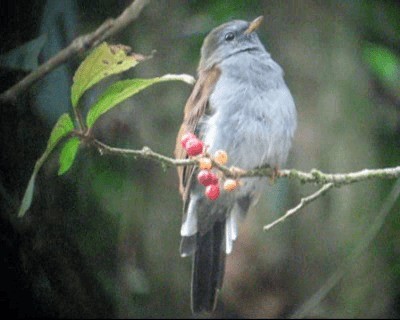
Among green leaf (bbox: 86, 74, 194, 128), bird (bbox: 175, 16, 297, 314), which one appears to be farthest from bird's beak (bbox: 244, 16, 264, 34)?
green leaf (bbox: 86, 74, 194, 128)

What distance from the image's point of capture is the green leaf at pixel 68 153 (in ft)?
2.59

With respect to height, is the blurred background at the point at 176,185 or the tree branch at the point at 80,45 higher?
the tree branch at the point at 80,45

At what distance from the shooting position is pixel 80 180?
829 mm

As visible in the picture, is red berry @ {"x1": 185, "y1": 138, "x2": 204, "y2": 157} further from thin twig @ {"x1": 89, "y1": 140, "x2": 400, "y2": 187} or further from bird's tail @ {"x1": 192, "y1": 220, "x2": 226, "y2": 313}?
bird's tail @ {"x1": 192, "y1": 220, "x2": 226, "y2": 313}

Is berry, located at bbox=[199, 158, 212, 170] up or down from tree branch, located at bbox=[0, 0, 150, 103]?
down

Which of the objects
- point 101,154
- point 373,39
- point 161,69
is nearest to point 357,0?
point 373,39

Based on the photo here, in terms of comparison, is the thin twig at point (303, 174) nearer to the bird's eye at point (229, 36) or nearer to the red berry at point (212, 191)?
the red berry at point (212, 191)

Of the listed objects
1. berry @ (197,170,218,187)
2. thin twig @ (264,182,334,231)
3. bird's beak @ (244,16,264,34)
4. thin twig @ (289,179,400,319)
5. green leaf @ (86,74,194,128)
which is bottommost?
thin twig @ (289,179,400,319)

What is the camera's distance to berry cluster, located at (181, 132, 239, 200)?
2.48 ft

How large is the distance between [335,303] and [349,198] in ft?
Result: 0.53

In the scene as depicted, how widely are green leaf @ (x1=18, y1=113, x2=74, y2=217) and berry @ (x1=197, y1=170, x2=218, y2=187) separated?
153 millimetres

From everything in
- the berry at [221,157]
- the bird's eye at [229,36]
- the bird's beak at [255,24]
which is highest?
the bird's beak at [255,24]

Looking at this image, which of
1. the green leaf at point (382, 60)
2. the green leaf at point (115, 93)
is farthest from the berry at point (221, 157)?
the green leaf at point (382, 60)

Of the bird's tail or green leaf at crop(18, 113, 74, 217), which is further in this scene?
the bird's tail
